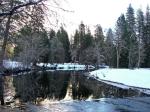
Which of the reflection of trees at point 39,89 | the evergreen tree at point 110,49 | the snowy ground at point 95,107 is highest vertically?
the evergreen tree at point 110,49

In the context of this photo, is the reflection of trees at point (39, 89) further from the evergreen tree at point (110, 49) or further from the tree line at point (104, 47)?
the evergreen tree at point (110, 49)

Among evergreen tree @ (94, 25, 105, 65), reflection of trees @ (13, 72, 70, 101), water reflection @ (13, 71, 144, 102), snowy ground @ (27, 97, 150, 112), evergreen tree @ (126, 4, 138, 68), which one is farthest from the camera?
evergreen tree @ (94, 25, 105, 65)

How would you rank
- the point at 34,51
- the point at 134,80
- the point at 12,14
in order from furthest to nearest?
the point at 34,51 → the point at 134,80 → the point at 12,14

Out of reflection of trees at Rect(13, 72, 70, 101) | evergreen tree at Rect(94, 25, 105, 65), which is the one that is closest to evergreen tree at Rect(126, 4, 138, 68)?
evergreen tree at Rect(94, 25, 105, 65)

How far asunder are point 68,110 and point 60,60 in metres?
98.0

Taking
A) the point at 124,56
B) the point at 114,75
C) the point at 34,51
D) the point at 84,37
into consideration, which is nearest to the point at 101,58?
the point at 84,37

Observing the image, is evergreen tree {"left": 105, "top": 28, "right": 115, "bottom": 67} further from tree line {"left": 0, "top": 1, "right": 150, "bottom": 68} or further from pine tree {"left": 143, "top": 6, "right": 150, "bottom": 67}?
pine tree {"left": 143, "top": 6, "right": 150, "bottom": 67}

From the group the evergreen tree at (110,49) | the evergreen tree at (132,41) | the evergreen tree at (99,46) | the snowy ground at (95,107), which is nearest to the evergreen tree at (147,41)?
the evergreen tree at (132,41)

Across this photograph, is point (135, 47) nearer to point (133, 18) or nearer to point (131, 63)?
point (131, 63)

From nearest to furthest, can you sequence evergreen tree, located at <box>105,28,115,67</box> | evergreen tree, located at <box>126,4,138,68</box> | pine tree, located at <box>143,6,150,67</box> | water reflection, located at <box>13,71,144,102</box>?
water reflection, located at <box>13,71,144,102</box>, evergreen tree, located at <box>126,4,138,68</box>, pine tree, located at <box>143,6,150,67</box>, evergreen tree, located at <box>105,28,115,67</box>

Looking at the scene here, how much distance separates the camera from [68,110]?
15.1 metres

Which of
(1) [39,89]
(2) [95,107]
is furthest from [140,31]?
(2) [95,107]

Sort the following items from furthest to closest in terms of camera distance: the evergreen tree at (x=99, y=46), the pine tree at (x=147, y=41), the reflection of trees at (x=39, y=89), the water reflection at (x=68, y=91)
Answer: the evergreen tree at (x=99, y=46) < the pine tree at (x=147, y=41) < the reflection of trees at (x=39, y=89) < the water reflection at (x=68, y=91)

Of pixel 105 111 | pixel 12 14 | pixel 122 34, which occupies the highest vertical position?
pixel 122 34
